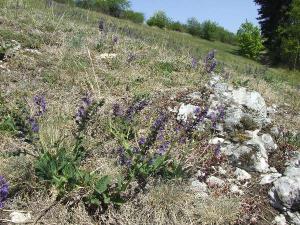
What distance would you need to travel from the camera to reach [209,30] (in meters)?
44.5

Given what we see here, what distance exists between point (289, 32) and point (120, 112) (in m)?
27.4

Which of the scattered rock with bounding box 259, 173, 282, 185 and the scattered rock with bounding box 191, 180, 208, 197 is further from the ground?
the scattered rock with bounding box 259, 173, 282, 185

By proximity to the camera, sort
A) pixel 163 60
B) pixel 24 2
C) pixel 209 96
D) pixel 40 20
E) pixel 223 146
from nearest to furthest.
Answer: pixel 223 146
pixel 209 96
pixel 163 60
pixel 40 20
pixel 24 2

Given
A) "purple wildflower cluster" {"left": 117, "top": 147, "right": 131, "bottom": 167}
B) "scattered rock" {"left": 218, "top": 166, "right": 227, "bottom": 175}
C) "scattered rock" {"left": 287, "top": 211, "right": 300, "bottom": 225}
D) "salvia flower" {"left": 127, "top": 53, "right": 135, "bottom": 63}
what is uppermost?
"salvia flower" {"left": 127, "top": 53, "right": 135, "bottom": 63}

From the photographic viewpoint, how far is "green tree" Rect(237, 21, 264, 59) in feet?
114

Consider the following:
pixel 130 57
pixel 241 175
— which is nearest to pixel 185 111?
pixel 241 175

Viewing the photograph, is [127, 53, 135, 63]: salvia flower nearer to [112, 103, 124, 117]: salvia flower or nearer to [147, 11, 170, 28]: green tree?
[112, 103, 124, 117]: salvia flower

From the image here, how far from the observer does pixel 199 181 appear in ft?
13.0

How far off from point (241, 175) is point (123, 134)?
1.23 m

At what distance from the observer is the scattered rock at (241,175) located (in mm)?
4148

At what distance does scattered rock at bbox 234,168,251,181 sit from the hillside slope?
38 mm

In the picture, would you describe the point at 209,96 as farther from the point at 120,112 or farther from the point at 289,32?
the point at 289,32

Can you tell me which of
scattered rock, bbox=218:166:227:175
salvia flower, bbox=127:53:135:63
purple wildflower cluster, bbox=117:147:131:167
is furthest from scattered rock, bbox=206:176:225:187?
salvia flower, bbox=127:53:135:63

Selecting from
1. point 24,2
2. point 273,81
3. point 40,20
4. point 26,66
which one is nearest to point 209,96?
point 26,66
